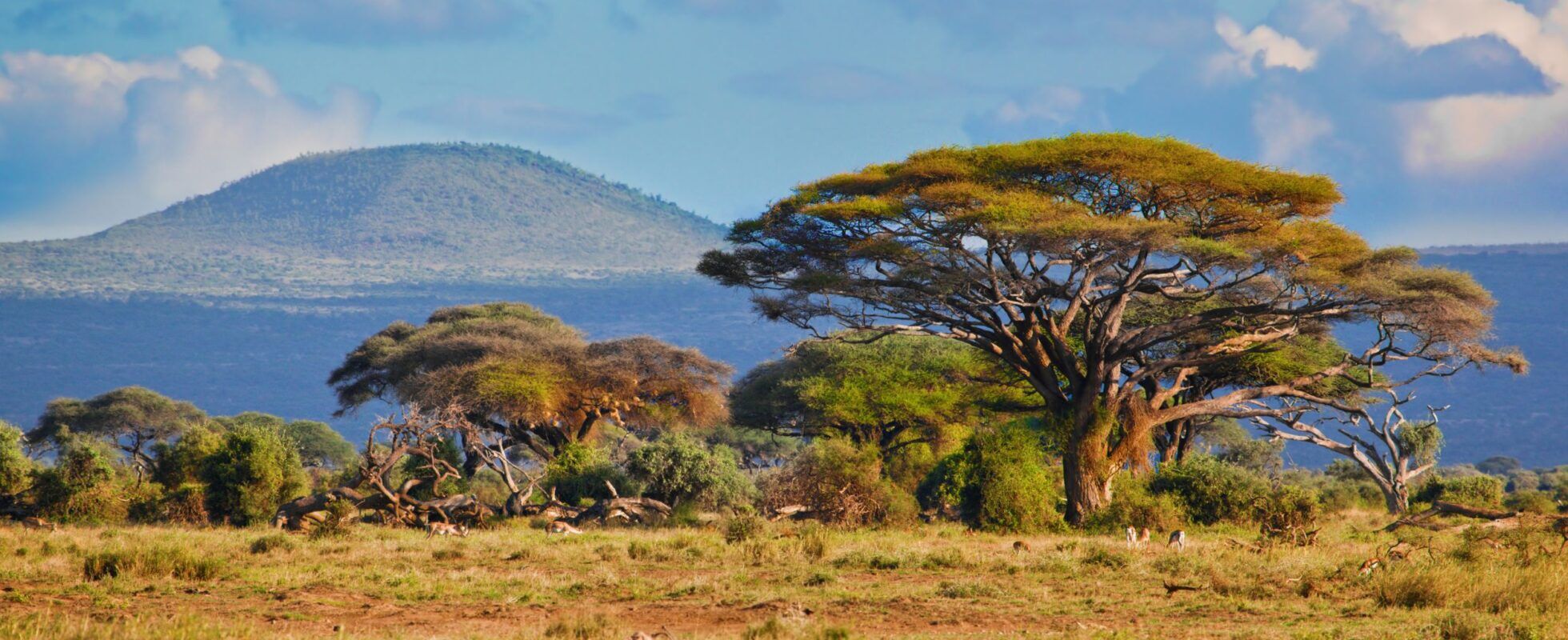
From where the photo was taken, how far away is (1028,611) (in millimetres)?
15320

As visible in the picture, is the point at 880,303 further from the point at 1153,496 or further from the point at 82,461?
the point at 82,461

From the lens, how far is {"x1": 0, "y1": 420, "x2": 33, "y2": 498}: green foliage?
29.1 m

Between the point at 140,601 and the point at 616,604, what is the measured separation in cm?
490

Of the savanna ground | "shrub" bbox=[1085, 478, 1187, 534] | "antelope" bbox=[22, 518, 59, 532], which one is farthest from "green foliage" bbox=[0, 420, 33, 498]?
"shrub" bbox=[1085, 478, 1187, 534]

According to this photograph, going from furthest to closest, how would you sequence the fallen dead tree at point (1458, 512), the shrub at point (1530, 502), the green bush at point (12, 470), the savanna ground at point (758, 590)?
the shrub at point (1530, 502) → the green bush at point (12, 470) → the fallen dead tree at point (1458, 512) → the savanna ground at point (758, 590)

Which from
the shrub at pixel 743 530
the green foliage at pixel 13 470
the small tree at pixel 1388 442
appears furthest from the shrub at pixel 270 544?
the small tree at pixel 1388 442

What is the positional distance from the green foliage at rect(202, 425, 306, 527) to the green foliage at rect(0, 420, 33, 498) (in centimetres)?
341

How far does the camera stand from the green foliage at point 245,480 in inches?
1152

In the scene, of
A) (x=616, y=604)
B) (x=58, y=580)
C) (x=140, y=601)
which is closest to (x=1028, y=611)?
(x=616, y=604)

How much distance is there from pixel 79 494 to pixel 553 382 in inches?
528

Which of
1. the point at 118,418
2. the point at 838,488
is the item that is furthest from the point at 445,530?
the point at 118,418

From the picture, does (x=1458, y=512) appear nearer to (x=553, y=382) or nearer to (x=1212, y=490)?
(x=1212, y=490)

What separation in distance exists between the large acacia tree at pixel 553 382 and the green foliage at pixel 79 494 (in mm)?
9057

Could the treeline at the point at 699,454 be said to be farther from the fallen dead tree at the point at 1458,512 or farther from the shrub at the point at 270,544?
the shrub at the point at 270,544
